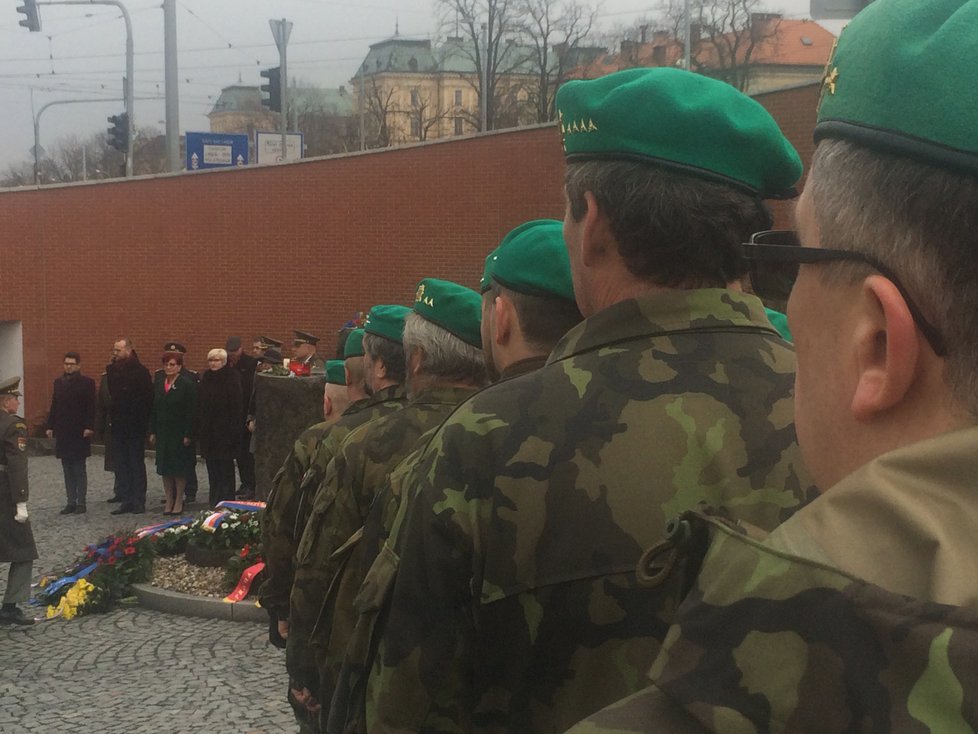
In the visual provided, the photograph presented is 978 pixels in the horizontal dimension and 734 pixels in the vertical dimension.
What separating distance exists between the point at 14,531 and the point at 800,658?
8.80m

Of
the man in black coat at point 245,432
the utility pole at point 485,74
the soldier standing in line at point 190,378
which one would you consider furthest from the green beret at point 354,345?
the utility pole at point 485,74

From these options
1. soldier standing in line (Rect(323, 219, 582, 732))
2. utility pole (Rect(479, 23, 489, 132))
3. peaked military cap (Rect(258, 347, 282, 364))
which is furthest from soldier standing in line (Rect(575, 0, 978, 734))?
utility pole (Rect(479, 23, 489, 132))

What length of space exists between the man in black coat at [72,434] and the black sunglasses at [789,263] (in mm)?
14182

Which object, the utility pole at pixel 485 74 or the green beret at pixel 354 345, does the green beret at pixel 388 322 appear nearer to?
the green beret at pixel 354 345

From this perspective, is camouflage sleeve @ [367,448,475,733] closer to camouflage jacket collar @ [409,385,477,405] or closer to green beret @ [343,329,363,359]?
camouflage jacket collar @ [409,385,477,405]

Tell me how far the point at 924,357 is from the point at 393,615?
104cm

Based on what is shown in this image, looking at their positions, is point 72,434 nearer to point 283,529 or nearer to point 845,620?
point 283,529

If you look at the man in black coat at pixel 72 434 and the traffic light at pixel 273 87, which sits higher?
the traffic light at pixel 273 87

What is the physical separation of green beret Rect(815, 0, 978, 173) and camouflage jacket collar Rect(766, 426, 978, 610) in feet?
0.72

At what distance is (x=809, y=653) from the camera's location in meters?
0.75

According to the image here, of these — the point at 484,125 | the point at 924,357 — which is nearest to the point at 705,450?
the point at 924,357

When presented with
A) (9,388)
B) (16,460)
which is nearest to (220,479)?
(9,388)

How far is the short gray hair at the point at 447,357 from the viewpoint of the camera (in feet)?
11.0

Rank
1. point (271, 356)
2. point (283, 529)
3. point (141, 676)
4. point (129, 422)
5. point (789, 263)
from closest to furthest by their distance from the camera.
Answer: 1. point (789, 263)
2. point (283, 529)
3. point (141, 676)
4. point (129, 422)
5. point (271, 356)
